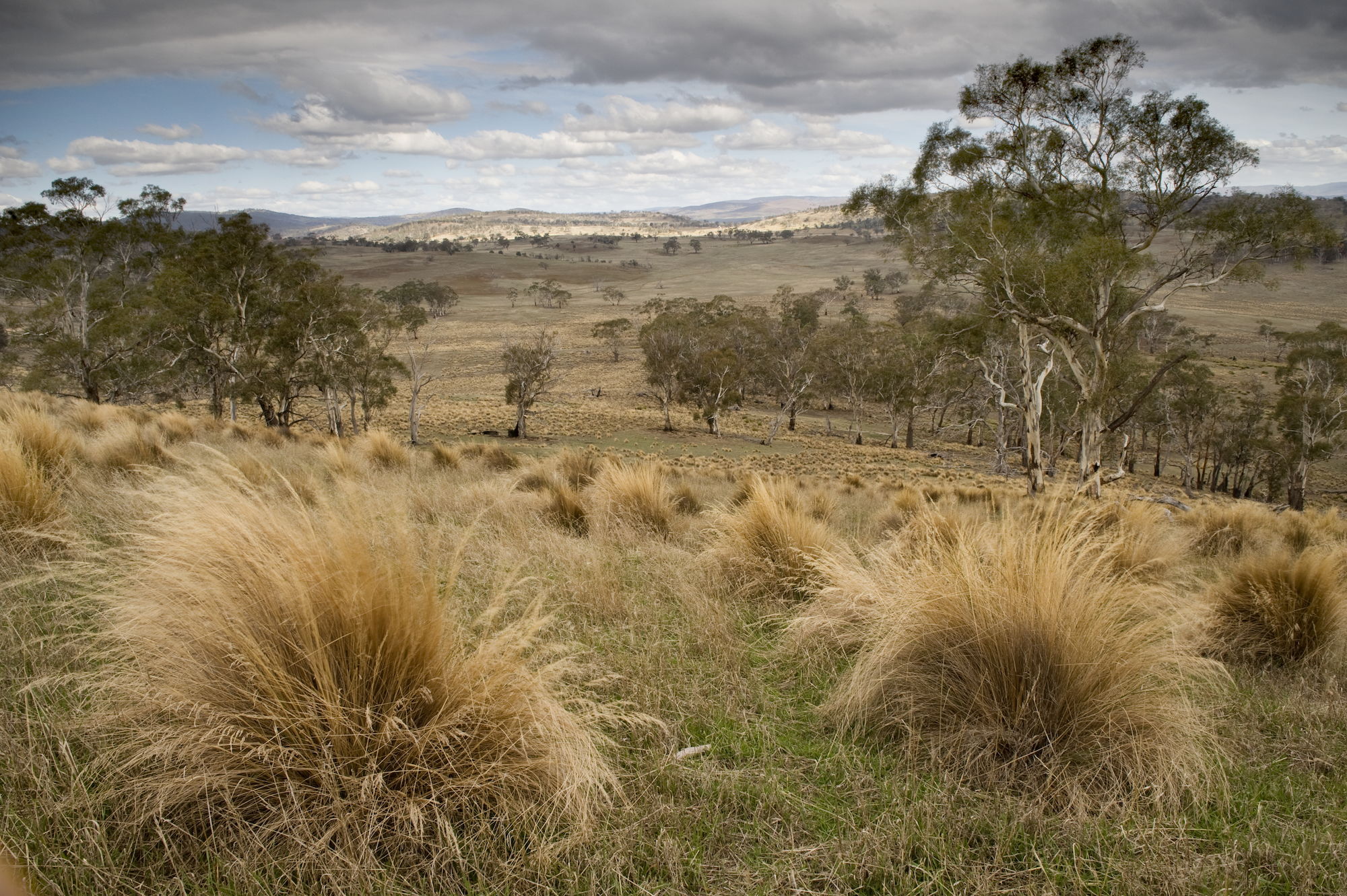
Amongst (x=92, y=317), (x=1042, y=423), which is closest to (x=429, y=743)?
(x=92, y=317)

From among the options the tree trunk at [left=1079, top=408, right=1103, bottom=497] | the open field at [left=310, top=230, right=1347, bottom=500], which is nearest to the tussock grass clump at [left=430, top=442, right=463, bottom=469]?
the open field at [left=310, top=230, right=1347, bottom=500]

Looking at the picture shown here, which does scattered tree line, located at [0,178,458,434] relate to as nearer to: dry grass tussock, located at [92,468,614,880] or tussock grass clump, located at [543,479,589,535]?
tussock grass clump, located at [543,479,589,535]

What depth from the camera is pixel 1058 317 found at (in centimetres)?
1603

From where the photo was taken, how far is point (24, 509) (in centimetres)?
407

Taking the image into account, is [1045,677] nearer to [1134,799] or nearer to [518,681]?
[1134,799]

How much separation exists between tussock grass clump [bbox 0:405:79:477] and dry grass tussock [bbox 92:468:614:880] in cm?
406

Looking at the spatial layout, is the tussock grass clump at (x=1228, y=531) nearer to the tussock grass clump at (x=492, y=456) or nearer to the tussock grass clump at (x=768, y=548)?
the tussock grass clump at (x=768, y=548)

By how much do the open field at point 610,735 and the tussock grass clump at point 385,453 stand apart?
20.1ft

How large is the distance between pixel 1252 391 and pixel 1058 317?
5072 cm

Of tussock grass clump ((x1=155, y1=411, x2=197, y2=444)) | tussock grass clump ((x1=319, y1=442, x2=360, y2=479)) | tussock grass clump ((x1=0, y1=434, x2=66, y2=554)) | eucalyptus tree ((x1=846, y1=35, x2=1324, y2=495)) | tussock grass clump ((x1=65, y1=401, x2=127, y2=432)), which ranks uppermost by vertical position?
eucalyptus tree ((x1=846, y1=35, x2=1324, y2=495))

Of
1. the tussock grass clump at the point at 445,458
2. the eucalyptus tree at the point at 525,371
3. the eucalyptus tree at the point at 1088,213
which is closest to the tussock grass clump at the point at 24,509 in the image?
the tussock grass clump at the point at 445,458

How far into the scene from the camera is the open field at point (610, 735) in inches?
75.8

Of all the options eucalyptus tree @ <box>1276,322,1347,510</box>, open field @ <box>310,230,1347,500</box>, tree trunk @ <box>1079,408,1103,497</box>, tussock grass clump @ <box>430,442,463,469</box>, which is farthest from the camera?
open field @ <box>310,230,1347,500</box>

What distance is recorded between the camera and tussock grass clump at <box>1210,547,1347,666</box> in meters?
4.07
